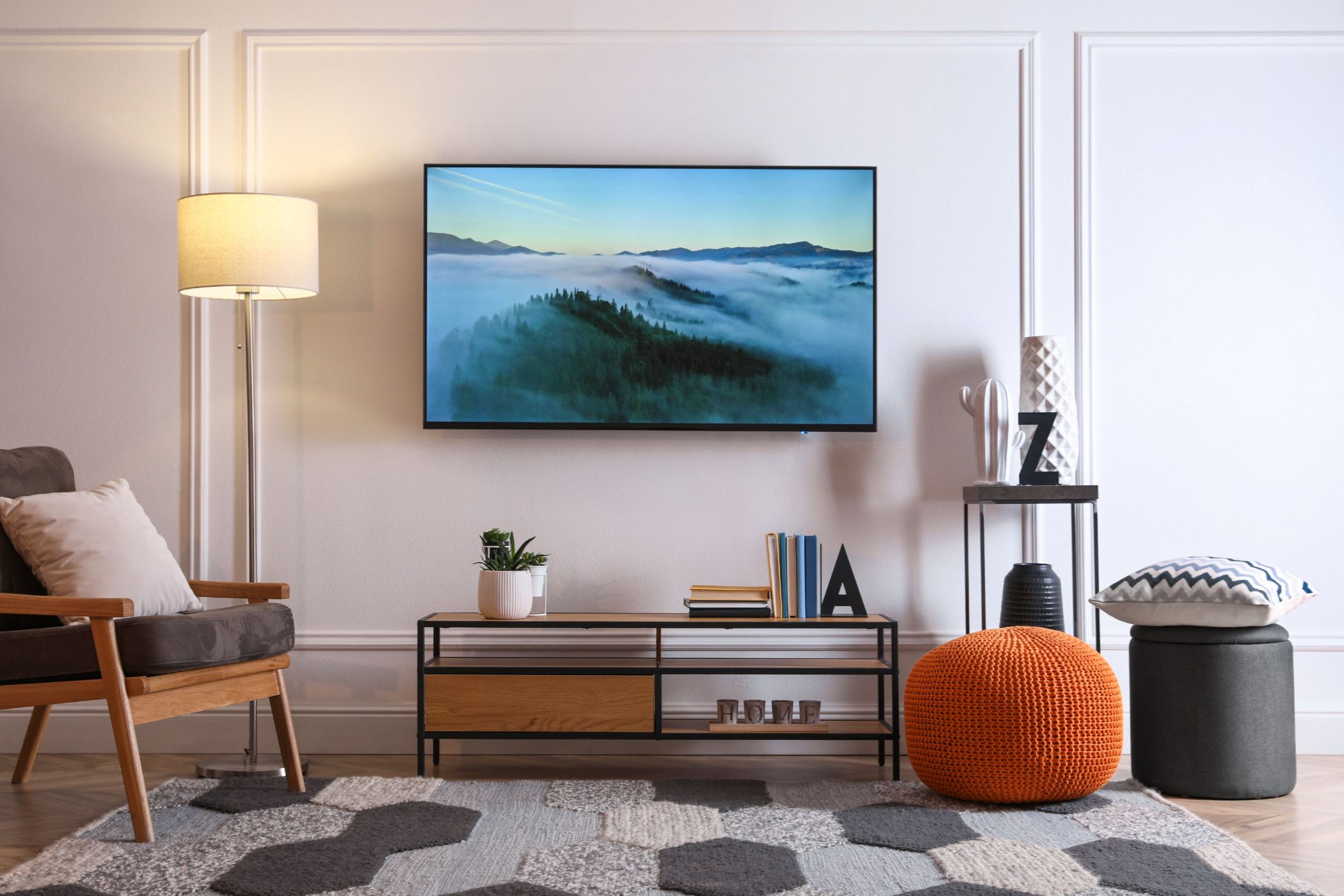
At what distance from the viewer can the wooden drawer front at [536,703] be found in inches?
111

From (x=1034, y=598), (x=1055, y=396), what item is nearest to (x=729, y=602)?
(x=1034, y=598)

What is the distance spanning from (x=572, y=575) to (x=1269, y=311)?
91.5 inches

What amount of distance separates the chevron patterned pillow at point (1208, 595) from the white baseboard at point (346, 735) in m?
0.84

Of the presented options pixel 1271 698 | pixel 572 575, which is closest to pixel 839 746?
pixel 572 575

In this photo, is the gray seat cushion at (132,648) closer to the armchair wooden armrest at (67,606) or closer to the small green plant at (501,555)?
the armchair wooden armrest at (67,606)

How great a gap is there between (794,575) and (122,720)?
5.53 feet

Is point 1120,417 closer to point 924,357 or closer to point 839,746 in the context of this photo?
point 924,357

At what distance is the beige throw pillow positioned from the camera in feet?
8.13

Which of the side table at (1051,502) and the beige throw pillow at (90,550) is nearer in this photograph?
the beige throw pillow at (90,550)

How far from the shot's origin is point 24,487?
8.67ft

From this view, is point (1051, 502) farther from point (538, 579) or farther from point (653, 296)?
point (538, 579)

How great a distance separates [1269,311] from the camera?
3.28 meters

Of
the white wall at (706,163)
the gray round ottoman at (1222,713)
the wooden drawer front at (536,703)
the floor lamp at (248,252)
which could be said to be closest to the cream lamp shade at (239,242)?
the floor lamp at (248,252)

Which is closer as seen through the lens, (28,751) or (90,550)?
(90,550)
